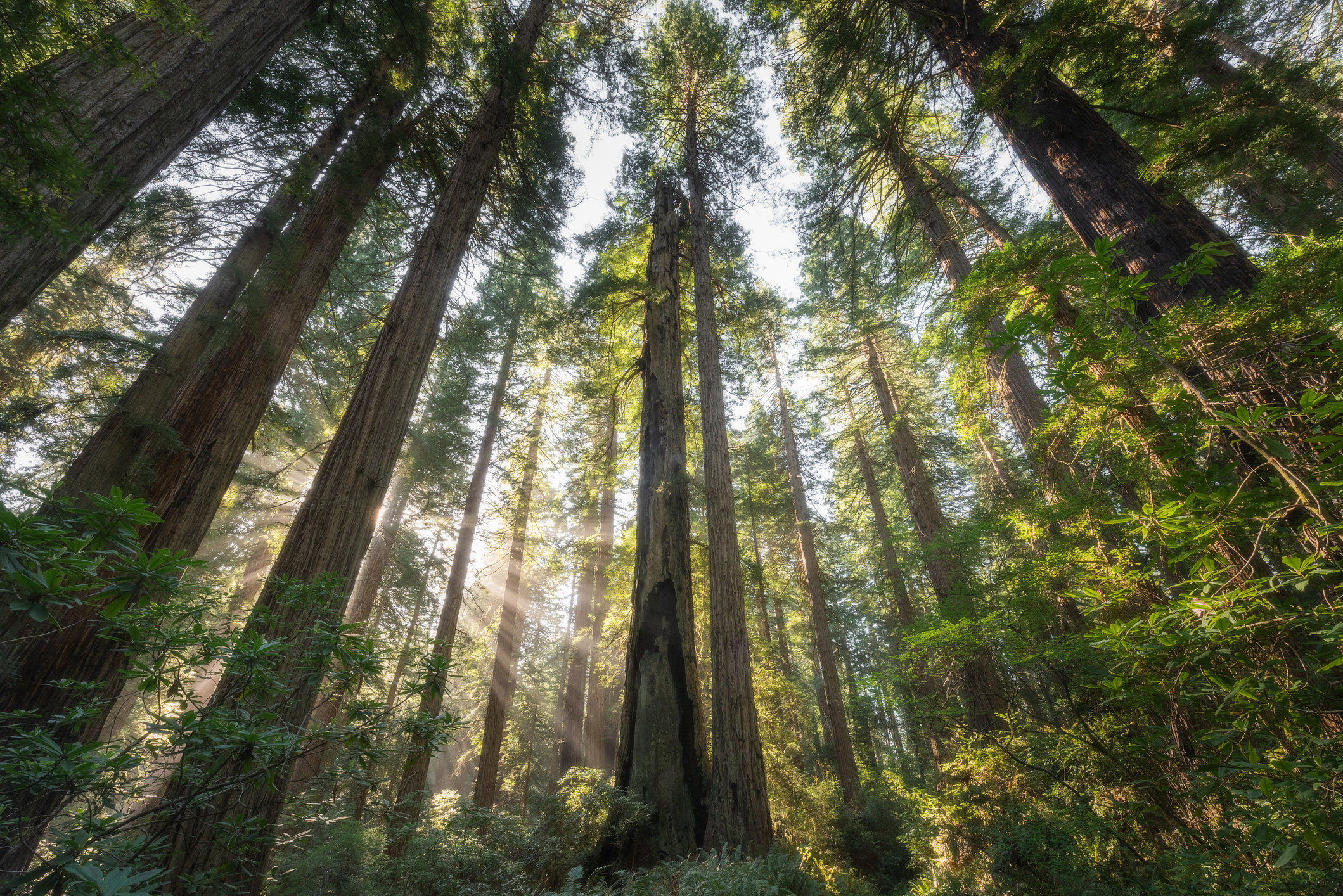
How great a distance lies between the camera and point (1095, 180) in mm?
3537

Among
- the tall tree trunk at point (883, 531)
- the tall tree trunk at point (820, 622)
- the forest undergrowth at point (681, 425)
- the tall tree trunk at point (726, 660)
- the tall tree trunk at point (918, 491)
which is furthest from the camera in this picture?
the tall tree trunk at point (883, 531)

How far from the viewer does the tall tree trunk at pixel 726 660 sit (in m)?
4.05

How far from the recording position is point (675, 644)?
199 inches

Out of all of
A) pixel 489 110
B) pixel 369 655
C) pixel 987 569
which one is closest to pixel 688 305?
pixel 489 110

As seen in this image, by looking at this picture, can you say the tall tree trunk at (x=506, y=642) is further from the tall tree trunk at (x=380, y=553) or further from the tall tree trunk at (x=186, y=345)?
the tall tree trunk at (x=186, y=345)

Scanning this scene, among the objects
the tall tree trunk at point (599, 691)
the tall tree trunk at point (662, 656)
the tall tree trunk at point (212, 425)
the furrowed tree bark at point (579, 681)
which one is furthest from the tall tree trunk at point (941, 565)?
the furrowed tree bark at point (579, 681)

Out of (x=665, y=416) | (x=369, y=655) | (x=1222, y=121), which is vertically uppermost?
(x=665, y=416)

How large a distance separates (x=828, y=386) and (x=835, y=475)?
469cm

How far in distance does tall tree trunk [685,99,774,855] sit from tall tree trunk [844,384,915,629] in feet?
17.5

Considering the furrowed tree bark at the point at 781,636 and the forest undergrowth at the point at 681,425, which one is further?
the furrowed tree bark at the point at 781,636

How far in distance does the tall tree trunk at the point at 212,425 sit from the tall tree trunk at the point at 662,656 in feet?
12.8

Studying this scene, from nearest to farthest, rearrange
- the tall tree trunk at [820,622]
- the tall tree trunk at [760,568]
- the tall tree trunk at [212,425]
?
the tall tree trunk at [212,425]
the tall tree trunk at [820,622]
the tall tree trunk at [760,568]

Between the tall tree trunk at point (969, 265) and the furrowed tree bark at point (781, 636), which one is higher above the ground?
the tall tree trunk at point (969, 265)

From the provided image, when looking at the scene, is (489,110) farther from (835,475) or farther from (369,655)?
(835,475)
